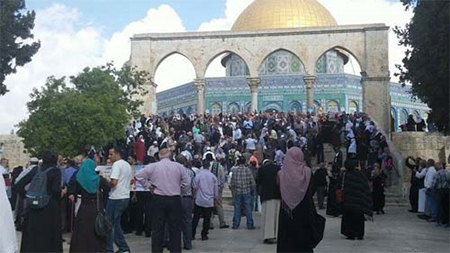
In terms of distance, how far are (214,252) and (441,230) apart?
17.4 feet

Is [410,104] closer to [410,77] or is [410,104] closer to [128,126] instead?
[128,126]

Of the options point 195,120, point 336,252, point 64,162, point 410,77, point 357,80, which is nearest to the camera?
point 336,252

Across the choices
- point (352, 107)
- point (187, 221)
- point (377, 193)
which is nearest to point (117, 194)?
point (187, 221)

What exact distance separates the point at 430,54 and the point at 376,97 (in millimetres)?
19372

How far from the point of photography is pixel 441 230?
1151 cm

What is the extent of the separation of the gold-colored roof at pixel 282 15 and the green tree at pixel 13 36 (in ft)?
88.8

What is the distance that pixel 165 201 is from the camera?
25.4 ft

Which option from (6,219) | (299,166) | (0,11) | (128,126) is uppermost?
(0,11)

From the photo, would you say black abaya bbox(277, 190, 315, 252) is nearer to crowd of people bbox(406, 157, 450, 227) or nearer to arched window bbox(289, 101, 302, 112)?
crowd of people bbox(406, 157, 450, 227)

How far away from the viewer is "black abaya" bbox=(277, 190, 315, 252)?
21.1ft

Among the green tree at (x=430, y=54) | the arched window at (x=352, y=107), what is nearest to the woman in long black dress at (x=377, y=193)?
the green tree at (x=430, y=54)

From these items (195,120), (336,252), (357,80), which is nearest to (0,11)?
(195,120)

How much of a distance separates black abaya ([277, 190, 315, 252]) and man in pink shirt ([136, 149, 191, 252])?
1802 mm

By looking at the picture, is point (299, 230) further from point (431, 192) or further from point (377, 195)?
point (377, 195)
